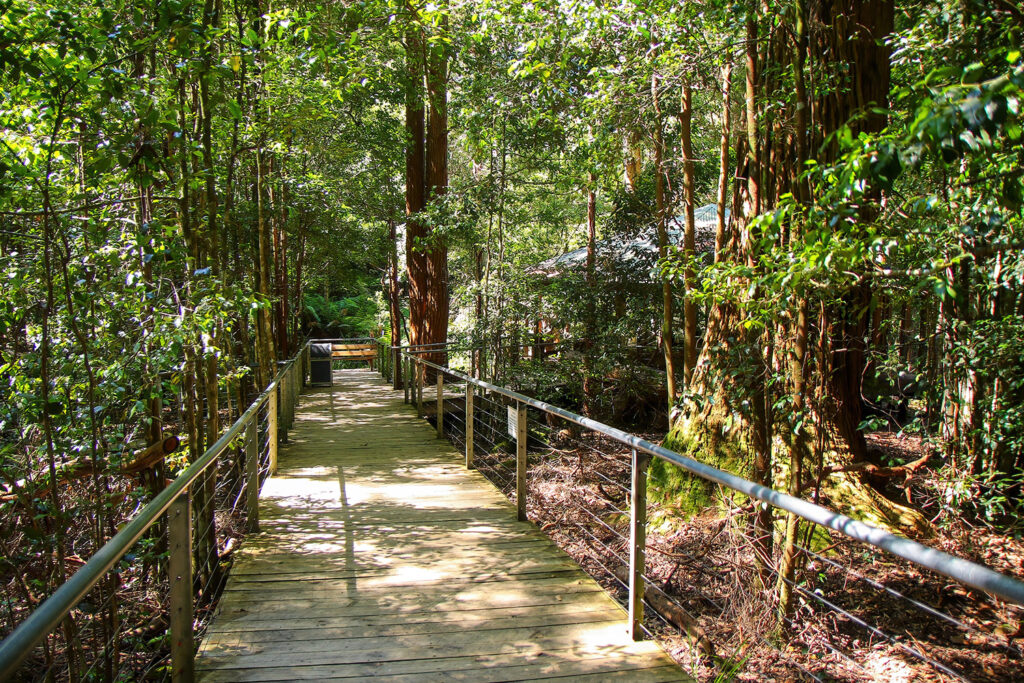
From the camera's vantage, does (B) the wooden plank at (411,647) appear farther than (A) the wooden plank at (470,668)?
Yes

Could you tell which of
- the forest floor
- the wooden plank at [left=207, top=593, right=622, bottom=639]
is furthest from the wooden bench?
the wooden plank at [left=207, top=593, right=622, bottom=639]

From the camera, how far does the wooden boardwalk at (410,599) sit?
278 centimetres

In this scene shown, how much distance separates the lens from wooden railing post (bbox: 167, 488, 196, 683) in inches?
101

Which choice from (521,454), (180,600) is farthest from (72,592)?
(521,454)

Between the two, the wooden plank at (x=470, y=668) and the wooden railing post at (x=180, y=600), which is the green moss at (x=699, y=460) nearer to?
the wooden plank at (x=470, y=668)

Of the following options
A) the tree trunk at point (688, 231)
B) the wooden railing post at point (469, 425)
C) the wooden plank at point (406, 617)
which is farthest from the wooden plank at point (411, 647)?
the tree trunk at point (688, 231)

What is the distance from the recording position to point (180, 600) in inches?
103

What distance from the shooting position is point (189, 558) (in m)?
2.66

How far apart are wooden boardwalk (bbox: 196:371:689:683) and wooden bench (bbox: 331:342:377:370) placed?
16299mm

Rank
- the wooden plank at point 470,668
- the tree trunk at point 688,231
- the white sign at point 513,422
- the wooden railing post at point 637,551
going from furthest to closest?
the tree trunk at point 688,231, the white sign at point 513,422, the wooden railing post at point 637,551, the wooden plank at point 470,668

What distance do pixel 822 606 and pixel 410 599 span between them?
117 inches

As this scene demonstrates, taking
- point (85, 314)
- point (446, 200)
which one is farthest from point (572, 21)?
point (85, 314)

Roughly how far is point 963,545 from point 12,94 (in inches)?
280

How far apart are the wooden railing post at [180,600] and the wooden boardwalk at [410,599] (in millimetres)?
128
